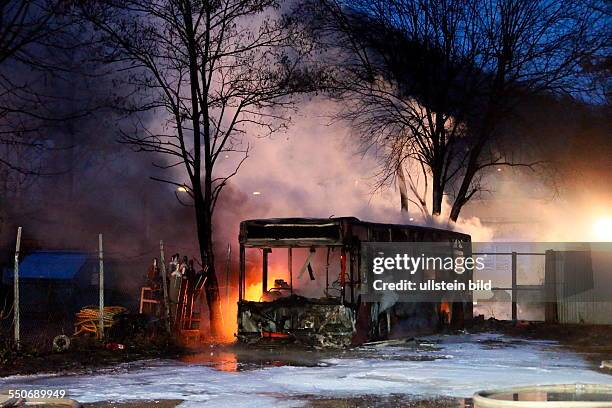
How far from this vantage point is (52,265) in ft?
84.5

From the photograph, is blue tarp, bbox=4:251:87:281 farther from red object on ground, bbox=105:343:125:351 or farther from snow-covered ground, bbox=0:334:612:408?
snow-covered ground, bbox=0:334:612:408

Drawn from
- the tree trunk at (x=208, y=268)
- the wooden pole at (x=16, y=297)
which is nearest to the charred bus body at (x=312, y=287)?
the tree trunk at (x=208, y=268)

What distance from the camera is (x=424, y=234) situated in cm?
1998

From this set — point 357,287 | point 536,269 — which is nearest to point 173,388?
point 357,287

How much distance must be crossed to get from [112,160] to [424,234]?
11787mm

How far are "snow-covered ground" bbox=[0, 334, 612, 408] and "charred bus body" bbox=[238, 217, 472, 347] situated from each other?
1.21 meters

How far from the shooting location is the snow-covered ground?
10.6m

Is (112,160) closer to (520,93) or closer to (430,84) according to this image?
(430,84)

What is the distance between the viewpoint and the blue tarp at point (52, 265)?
1003 inches

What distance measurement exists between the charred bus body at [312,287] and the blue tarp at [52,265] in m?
9.82

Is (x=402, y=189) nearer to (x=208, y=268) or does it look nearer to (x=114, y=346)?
(x=208, y=268)

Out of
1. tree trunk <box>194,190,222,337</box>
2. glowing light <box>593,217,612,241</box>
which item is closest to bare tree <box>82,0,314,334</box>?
tree trunk <box>194,190,222,337</box>

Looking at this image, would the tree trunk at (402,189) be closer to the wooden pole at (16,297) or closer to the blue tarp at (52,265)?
the blue tarp at (52,265)

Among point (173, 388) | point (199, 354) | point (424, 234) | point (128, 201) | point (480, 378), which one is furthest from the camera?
point (128, 201)
